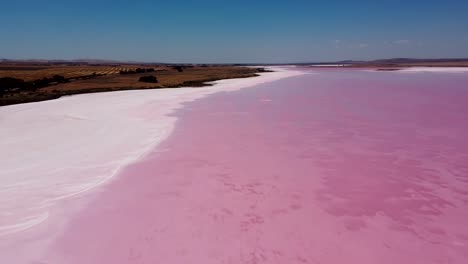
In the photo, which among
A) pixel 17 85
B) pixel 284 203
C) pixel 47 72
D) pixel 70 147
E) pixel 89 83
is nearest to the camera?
pixel 284 203

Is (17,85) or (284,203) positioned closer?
(284,203)

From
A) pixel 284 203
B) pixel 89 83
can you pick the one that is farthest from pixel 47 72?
pixel 284 203

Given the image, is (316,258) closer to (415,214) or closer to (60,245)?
(415,214)

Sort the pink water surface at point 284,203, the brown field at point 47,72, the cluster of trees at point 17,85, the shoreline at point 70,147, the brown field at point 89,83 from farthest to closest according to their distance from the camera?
the brown field at point 47,72 → the cluster of trees at point 17,85 → the brown field at point 89,83 → the shoreline at point 70,147 → the pink water surface at point 284,203

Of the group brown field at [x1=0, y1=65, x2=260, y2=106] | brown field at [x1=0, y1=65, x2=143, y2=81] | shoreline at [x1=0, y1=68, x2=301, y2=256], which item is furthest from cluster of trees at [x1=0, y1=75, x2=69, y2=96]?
shoreline at [x1=0, y1=68, x2=301, y2=256]

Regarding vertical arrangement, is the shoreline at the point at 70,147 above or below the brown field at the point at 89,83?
above

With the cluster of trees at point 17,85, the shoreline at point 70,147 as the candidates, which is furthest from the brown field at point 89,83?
the shoreline at point 70,147

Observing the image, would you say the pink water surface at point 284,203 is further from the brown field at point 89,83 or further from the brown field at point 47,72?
the brown field at point 47,72

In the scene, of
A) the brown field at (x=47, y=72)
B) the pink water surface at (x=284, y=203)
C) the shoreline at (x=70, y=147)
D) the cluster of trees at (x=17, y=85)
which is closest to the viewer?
the pink water surface at (x=284, y=203)

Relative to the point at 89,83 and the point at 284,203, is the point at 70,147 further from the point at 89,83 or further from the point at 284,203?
the point at 89,83
